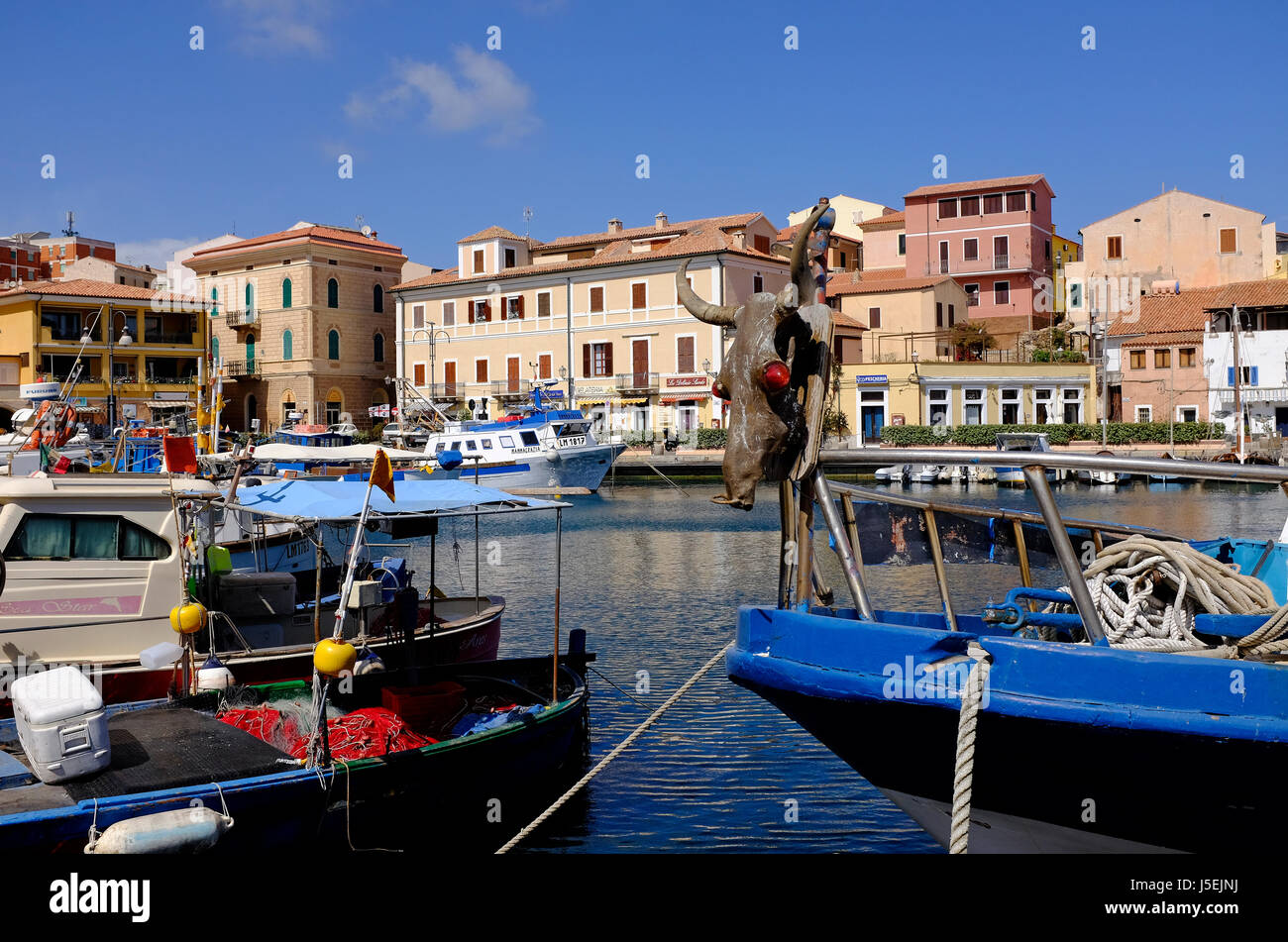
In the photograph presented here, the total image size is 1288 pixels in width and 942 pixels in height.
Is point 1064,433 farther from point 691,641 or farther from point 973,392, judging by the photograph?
point 691,641

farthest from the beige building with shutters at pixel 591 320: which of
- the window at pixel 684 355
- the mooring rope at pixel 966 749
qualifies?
the mooring rope at pixel 966 749

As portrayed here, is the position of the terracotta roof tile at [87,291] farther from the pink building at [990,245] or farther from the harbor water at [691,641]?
the pink building at [990,245]

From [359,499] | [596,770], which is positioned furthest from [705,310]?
[359,499]

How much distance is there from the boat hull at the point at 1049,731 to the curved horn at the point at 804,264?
5.18 feet

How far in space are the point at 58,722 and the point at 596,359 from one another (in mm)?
50875

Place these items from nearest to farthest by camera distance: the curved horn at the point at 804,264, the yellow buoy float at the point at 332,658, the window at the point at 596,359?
the curved horn at the point at 804,264
the yellow buoy float at the point at 332,658
the window at the point at 596,359

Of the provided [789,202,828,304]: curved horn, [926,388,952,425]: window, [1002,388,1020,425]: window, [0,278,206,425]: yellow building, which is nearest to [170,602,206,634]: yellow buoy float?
[789,202,828,304]: curved horn

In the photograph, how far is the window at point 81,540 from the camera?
414 inches

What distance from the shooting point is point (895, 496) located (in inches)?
281
